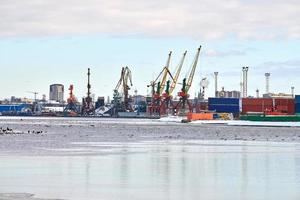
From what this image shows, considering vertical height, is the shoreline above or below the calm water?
above

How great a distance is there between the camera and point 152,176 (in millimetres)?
30047

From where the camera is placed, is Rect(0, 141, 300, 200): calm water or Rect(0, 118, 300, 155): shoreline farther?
Rect(0, 118, 300, 155): shoreline

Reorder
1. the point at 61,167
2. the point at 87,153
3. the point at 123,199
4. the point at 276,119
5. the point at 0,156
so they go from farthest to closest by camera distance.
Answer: the point at 276,119 < the point at 87,153 < the point at 0,156 < the point at 61,167 < the point at 123,199

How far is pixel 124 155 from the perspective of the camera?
4262 cm

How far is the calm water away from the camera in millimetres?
24500

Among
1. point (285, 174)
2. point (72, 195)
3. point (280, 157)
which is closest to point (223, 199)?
point (72, 195)

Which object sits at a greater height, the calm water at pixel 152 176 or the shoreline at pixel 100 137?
the shoreline at pixel 100 137

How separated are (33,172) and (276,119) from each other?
13907cm

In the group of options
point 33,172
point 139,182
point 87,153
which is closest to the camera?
point 139,182

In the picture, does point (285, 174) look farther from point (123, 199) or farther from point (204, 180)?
point (123, 199)

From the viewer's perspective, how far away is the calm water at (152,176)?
24.5 metres

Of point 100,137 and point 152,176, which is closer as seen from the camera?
point 152,176

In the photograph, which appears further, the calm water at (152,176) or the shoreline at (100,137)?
the shoreline at (100,137)

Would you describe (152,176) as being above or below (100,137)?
below
